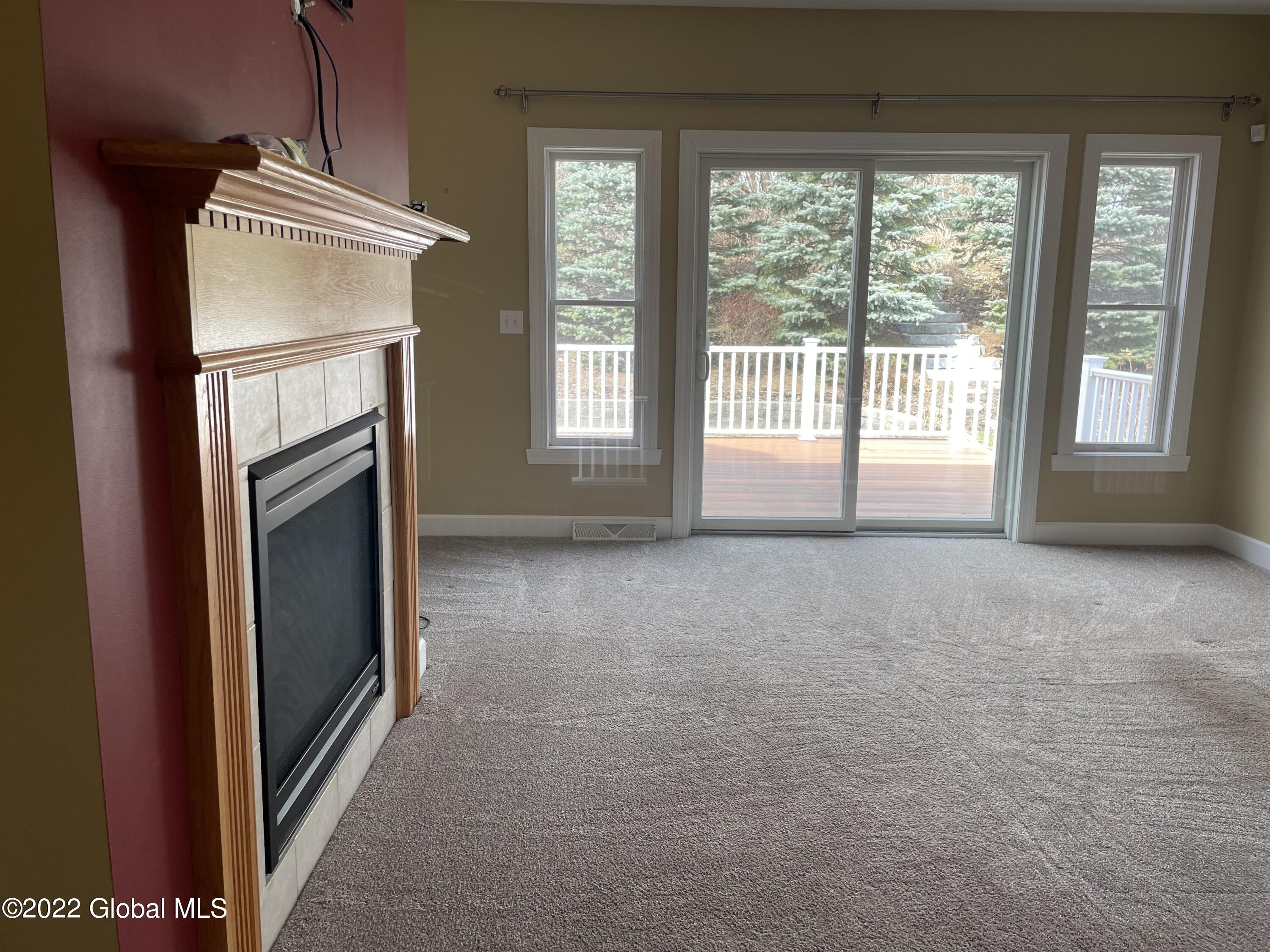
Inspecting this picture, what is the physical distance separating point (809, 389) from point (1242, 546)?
2267 mm

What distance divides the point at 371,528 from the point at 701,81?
9.64 feet

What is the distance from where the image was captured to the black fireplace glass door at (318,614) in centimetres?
171

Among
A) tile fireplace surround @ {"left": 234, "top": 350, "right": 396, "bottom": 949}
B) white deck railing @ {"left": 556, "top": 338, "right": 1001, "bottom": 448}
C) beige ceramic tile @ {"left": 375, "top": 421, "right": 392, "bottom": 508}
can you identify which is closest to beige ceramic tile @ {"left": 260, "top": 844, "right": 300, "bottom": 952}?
tile fireplace surround @ {"left": 234, "top": 350, "right": 396, "bottom": 949}

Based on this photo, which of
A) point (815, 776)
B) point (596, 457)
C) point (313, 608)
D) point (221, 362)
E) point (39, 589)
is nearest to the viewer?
point (39, 589)

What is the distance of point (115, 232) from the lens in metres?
1.13

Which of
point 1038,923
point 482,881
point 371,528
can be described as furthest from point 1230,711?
point 371,528

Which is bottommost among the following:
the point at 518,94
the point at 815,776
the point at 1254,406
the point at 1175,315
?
the point at 815,776

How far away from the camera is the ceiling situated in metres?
4.07

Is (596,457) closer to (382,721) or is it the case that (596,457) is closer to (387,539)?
(387,539)

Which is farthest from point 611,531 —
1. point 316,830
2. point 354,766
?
point 316,830

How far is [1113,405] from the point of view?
456 centimetres

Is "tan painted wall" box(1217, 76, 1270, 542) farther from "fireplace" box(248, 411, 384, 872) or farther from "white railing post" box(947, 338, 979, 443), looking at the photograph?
"fireplace" box(248, 411, 384, 872)

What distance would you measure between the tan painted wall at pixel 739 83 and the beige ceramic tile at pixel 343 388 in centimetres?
233

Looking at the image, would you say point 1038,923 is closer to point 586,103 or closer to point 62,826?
point 62,826
